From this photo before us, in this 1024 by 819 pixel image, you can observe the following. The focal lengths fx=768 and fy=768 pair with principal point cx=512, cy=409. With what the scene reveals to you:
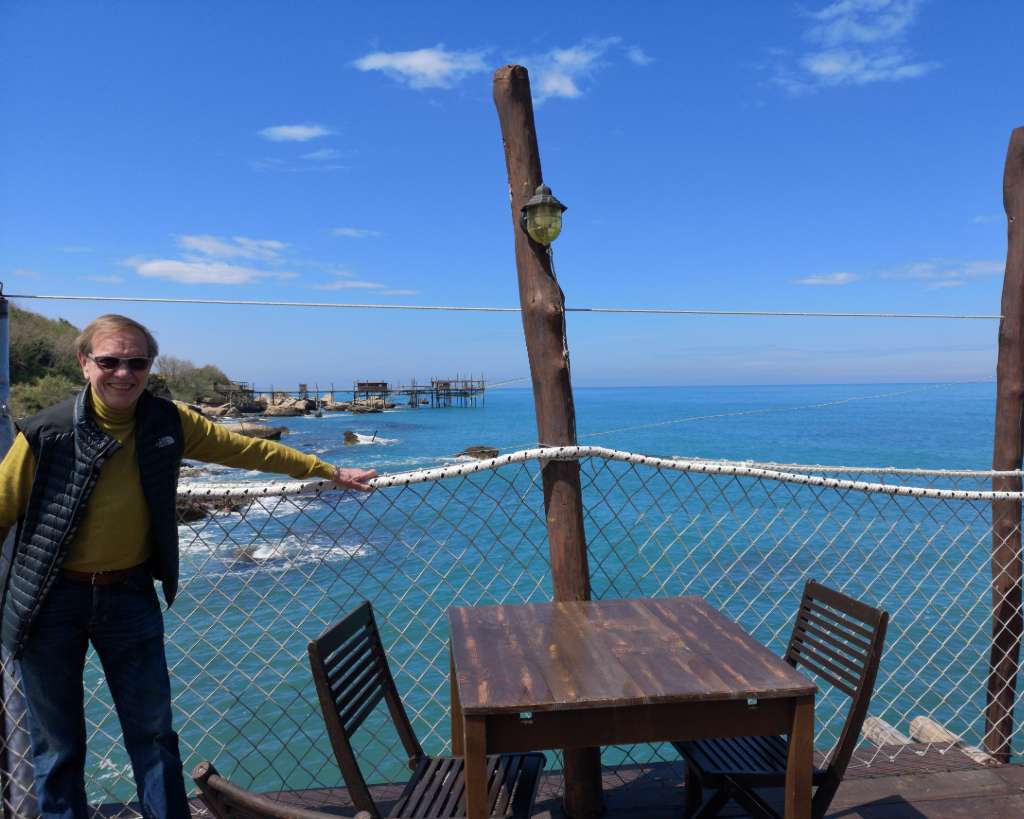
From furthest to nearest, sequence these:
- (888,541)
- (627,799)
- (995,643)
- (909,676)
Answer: (888,541)
(909,676)
(995,643)
(627,799)

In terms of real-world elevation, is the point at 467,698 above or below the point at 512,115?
below

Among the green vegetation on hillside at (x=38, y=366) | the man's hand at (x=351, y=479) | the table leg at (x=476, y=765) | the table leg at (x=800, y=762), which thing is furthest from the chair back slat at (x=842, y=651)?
the green vegetation on hillside at (x=38, y=366)

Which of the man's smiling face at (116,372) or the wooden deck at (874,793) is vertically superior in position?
the man's smiling face at (116,372)

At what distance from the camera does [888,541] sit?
1588cm

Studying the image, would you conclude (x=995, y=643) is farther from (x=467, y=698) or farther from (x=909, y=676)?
(x=909, y=676)

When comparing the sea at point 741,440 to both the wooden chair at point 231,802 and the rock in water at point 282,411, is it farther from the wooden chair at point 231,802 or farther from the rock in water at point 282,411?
the wooden chair at point 231,802

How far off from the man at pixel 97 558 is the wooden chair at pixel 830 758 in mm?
1524

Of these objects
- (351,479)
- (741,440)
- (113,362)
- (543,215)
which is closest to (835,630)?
(351,479)

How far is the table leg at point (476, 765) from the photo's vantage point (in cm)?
176

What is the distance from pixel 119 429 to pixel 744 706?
1791 millimetres

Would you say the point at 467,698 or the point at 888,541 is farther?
the point at 888,541

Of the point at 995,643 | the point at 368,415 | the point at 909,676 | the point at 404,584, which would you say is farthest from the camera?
the point at 368,415

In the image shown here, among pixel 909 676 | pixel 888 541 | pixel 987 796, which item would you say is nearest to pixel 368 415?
pixel 888 541

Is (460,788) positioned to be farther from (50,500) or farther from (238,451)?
(50,500)
